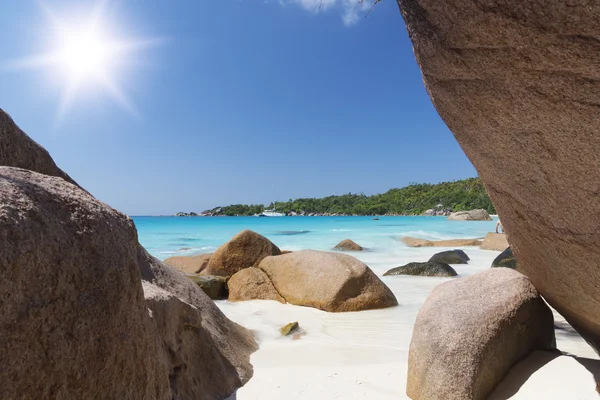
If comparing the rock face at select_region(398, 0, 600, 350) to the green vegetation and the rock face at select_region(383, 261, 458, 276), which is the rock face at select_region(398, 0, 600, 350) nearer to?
the rock face at select_region(383, 261, 458, 276)

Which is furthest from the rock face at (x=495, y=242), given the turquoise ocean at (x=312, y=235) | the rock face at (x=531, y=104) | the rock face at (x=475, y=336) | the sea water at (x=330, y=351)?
the rock face at (x=531, y=104)

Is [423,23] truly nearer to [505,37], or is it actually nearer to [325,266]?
[505,37]

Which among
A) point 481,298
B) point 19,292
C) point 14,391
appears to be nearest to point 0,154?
point 19,292

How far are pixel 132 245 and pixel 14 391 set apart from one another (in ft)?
2.50

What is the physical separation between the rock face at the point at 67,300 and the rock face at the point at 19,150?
1008 millimetres

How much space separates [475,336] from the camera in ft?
8.93

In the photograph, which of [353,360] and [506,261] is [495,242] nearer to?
[506,261]

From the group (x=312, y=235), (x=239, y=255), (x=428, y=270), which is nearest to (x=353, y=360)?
(x=239, y=255)

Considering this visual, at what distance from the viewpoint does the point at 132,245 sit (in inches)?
73.0

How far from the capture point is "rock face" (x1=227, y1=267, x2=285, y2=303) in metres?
6.62

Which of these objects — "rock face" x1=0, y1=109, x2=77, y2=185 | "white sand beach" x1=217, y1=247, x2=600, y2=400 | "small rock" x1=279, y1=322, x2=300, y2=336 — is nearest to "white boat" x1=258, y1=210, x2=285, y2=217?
"white sand beach" x1=217, y1=247, x2=600, y2=400

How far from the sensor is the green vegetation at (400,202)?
2544 inches

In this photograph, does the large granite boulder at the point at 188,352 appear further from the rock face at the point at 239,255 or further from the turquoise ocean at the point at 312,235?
the turquoise ocean at the point at 312,235

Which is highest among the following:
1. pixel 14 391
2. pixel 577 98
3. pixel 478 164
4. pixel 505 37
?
pixel 505 37
